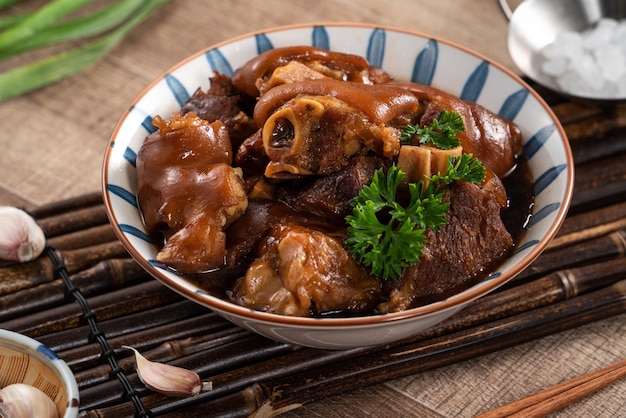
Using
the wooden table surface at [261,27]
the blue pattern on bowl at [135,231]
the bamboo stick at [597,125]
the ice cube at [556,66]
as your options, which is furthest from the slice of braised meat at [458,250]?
the ice cube at [556,66]

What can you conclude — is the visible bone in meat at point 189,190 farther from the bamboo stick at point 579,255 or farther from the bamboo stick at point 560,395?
the bamboo stick at point 579,255

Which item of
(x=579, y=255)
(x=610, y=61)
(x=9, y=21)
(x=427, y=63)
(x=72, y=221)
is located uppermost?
(x=427, y=63)

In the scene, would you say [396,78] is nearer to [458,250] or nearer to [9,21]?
[458,250]

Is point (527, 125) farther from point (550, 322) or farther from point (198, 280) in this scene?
point (198, 280)

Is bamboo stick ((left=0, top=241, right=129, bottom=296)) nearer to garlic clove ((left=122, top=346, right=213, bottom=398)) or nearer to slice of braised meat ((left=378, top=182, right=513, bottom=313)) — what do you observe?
garlic clove ((left=122, top=346, right=213, bottom=398))

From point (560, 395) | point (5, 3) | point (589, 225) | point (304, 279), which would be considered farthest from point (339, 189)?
point (5, 3)

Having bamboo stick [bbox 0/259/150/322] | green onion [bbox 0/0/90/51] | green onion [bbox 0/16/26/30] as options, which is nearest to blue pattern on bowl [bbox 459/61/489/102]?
bamboo stick [bbox 0/259/150/322]

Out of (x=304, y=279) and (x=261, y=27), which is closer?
(x=304, y=279)

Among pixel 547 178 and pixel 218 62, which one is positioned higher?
pixel 218 62
